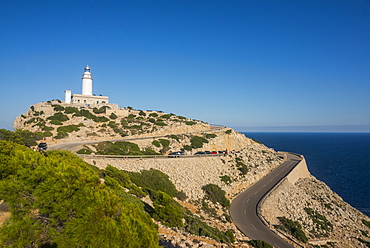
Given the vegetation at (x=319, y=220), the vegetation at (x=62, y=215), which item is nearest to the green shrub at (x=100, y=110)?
the vegetation at (x=319, y=220)

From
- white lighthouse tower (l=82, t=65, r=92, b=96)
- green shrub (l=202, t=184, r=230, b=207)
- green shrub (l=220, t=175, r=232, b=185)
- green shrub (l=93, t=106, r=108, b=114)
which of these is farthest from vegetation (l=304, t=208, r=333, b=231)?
white lighthouse tower (l=82, t=65, r=92, b=96)

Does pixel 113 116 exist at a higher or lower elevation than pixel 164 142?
higher

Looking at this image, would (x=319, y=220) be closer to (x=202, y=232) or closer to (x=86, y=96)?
(x=202, y=232)

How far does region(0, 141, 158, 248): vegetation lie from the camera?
698 cm

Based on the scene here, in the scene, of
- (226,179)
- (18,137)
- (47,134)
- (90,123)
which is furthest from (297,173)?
(47,134)

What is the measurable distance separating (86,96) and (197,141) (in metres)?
33.2

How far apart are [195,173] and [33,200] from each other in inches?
906

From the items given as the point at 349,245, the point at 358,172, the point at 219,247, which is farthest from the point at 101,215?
the point at 358,172

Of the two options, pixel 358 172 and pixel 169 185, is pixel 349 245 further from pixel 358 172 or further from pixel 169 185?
pixel 358 172

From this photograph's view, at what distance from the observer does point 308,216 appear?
26531 mm

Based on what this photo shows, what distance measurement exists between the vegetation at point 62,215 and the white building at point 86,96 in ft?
175

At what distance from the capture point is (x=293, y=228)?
22312mm

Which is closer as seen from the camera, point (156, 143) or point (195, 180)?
point (195, 180)

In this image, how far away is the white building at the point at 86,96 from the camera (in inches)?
2256
